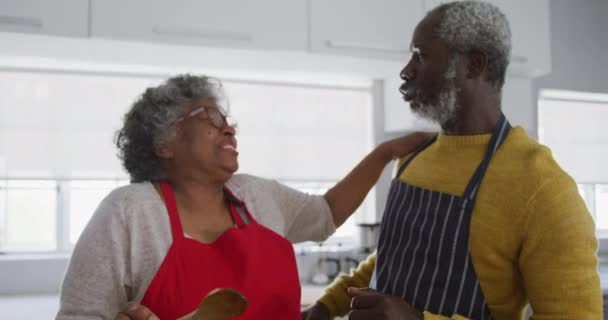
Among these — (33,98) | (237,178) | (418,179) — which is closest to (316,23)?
(237,178)

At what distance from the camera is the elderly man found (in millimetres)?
899

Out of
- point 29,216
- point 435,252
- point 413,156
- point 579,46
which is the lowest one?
point 29,216

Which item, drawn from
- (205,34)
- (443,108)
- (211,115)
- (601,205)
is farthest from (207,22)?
(601,205)

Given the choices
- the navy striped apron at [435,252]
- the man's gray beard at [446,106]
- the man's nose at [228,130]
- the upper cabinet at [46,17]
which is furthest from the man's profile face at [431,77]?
the upper cabinet at [46,17]

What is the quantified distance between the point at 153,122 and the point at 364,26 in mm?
1204

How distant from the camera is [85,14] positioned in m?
1.90

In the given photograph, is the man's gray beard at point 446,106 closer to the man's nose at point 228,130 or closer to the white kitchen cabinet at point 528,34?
the man's nose at point 228,130

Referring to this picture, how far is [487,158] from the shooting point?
1.06 metres

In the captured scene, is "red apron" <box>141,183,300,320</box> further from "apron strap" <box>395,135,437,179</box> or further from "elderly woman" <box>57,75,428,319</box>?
"apron strap" <box>395,135,437,179</box>

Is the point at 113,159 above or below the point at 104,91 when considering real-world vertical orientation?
below

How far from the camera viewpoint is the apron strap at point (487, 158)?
1.04 m

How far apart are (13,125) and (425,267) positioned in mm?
2024

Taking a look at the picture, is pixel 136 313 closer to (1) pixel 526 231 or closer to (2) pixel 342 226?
(1) pixel 526 231

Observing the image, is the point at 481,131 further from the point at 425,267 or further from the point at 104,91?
the point at 104,91
